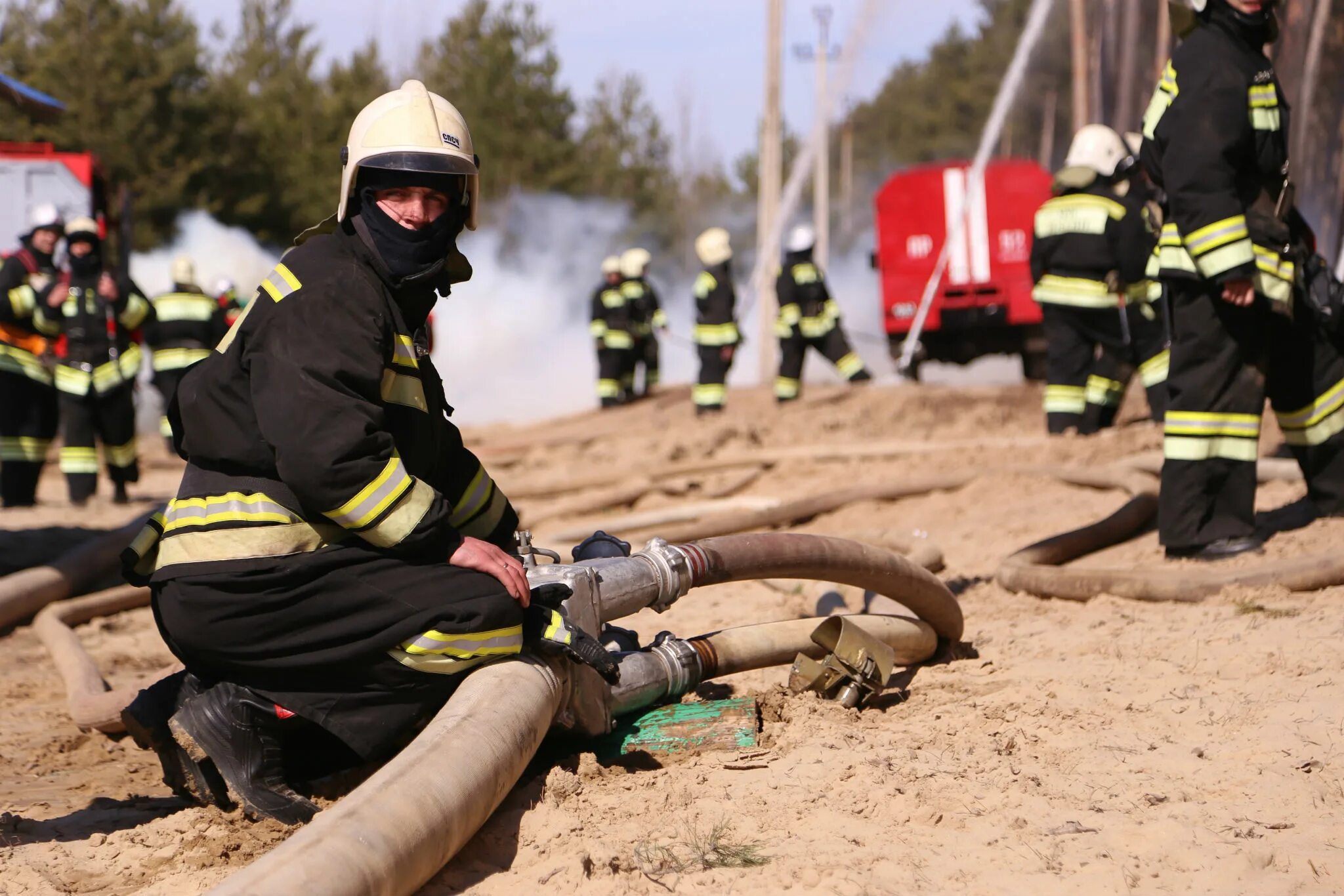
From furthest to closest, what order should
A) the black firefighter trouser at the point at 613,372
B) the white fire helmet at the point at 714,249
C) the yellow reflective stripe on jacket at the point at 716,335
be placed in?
the black firefighter trouser at the point at 613,372 < the white fire helmet at the point at 714,249 < the yellow reflective stripe on jacket at the point at 716,335

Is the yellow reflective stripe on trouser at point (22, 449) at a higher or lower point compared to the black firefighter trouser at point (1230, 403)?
lower

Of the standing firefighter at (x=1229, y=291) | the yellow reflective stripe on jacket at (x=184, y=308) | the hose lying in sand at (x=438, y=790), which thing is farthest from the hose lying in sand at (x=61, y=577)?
the yellow reflective stripe on jacket at (x=184, y=308)

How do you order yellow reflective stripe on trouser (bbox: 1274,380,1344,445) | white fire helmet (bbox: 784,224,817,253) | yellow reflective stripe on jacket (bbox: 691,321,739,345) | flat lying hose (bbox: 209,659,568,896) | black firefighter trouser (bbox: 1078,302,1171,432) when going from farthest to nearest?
yellow reflective stripe on jacket (bbox: 691,321,739,345)
white fire helmet (bbox: 784,224,817,253)
black firefighter trouser (bbox: 1078,302,1171,432)
yellow reflective stripe on trouser (bbox: 1274,380,1344,445)
flat lying hose (bbox: 209,659,568,896)

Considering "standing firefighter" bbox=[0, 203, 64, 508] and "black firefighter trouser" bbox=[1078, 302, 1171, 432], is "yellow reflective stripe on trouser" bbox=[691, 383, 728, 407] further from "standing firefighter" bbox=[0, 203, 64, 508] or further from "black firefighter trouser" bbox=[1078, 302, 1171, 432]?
"standing firefighter" bbox=[0, 203, 64, 508]

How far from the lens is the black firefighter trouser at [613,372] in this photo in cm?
1766

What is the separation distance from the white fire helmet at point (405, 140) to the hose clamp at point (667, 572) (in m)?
1.03

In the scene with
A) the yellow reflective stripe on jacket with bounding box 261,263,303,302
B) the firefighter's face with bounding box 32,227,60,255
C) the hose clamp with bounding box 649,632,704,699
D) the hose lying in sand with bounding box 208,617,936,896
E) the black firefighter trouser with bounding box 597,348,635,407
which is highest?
the firefighter's face with bounding box 32,227,60,255

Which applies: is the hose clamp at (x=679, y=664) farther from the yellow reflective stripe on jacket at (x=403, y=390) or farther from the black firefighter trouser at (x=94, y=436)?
the black firefighter trouser at (x=94, y=436)

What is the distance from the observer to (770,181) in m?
21.6

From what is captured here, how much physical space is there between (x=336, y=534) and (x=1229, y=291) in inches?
125

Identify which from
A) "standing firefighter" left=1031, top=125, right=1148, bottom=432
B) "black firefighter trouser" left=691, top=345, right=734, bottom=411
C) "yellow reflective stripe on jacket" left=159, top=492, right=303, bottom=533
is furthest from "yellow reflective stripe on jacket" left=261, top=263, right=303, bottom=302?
"black firefighter trouser" left=691, top=345, right=734, bottom=411

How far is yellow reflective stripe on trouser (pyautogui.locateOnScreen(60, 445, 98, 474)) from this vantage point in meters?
10.0

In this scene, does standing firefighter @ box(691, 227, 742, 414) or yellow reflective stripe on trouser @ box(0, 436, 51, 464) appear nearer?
yellow reflective stripe on trouser @ box(0, 436, 51, 464)

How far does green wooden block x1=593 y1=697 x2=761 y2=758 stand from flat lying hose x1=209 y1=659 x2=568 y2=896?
0.22 metres
